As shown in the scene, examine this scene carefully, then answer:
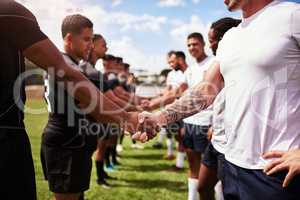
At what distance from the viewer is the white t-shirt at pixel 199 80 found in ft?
18.2

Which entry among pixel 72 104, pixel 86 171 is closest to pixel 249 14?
pixel 72 104

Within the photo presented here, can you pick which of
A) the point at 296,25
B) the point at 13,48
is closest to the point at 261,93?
the point at 296,25

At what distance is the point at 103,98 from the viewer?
2.46 m

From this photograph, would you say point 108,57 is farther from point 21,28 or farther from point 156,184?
point 21,28

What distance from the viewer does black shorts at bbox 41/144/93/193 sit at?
A: 3732mm

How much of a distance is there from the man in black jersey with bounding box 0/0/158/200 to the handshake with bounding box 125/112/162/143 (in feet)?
3.32

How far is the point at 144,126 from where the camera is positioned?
309 cm

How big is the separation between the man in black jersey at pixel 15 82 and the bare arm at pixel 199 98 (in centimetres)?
111

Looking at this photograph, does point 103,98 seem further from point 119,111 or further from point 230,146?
point 230,146

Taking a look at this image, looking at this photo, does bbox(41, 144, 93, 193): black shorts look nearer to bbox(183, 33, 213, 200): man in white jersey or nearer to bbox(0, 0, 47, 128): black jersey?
bbox(0, 0, 47, 128): black jersey

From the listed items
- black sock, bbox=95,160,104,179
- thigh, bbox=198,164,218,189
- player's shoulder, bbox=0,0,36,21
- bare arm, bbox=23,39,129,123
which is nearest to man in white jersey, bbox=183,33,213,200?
thigh, bbox=198,164,218,189

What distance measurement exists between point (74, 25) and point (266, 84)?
2471 millimetres

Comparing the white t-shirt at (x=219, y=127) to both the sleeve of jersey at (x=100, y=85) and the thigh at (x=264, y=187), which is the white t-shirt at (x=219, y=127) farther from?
the thigh at (x=264, y=187)

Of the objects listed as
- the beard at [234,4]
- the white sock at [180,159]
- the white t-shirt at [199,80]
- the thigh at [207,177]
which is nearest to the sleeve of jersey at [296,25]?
the beard at [234,4]
